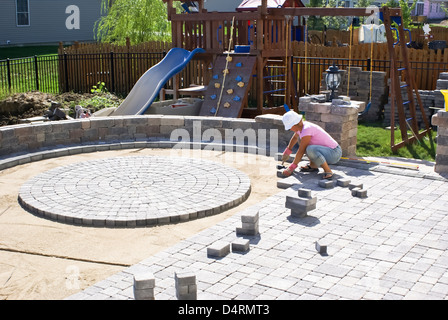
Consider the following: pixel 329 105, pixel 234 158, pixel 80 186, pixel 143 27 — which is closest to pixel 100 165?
pixel 80 186

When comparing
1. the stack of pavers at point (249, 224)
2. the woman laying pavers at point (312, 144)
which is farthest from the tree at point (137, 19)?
the stack of pavers at point (249, 224)

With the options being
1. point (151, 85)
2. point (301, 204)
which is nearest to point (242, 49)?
point (151, 85)

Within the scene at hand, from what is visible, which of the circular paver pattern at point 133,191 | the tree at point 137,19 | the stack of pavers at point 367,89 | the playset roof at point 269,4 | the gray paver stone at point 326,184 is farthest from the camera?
the playset roof at point 269,4

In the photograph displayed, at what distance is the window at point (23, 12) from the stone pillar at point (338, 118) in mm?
26052

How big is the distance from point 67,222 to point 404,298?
443 centimetres

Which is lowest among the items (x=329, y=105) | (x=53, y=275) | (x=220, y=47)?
(x=53, y=275)

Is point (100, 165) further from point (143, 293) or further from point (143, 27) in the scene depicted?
point (143, 27)

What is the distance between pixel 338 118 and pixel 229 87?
4.79m

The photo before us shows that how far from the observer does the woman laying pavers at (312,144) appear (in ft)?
30.8

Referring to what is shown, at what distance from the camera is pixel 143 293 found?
517 cm

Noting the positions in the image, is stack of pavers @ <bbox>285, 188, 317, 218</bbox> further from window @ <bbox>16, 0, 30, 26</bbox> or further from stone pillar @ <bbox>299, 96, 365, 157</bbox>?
window @ <bbox>16, 0, 30, 26</bbox>

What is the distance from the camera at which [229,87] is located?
1488 centimetres

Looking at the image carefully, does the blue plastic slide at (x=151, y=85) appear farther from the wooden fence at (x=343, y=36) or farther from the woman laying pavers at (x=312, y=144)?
the wooden fence at (x=343, y=36)

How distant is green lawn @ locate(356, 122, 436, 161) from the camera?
38.8 ft
